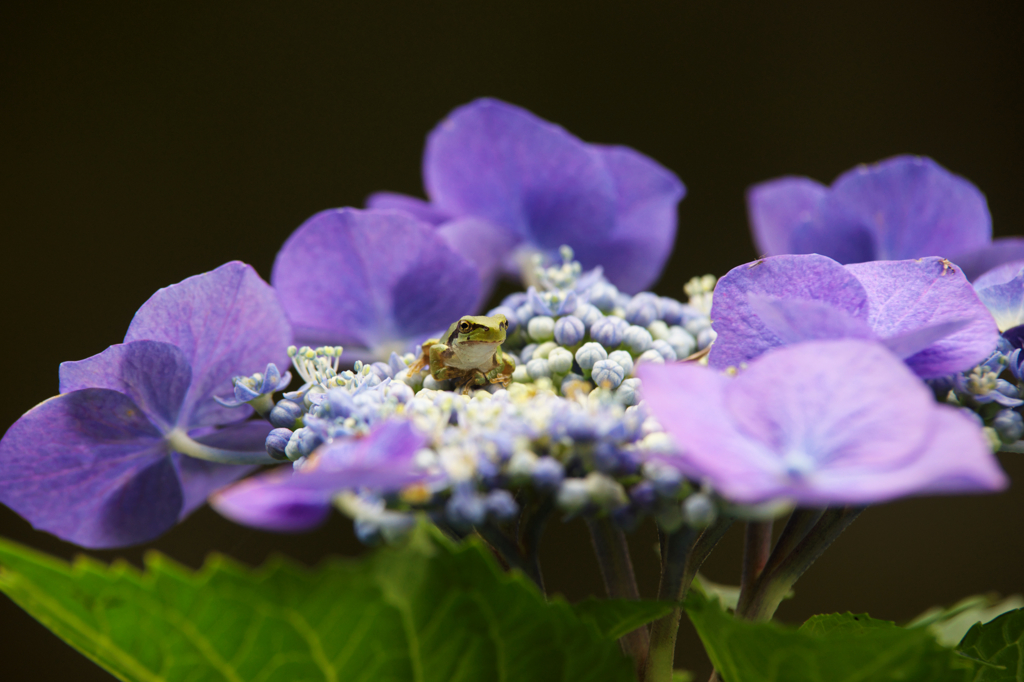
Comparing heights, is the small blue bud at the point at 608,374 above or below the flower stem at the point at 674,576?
above

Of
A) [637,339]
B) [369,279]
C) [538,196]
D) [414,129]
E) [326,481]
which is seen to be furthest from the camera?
[414,129]

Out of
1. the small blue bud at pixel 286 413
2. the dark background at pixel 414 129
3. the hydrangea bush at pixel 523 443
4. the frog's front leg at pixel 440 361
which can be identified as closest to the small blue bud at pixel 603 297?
the hydrangea bush at pixel 523 443

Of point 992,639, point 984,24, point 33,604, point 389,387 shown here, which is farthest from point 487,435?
point 984,24

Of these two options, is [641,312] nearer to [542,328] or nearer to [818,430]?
[542,328]

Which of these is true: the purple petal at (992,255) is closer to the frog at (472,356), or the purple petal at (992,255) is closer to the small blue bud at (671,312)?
the small blue bud at (671,312)

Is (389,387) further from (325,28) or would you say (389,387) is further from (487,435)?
(325,28)

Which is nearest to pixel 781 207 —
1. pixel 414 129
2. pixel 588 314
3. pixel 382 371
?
pixel 588 314
